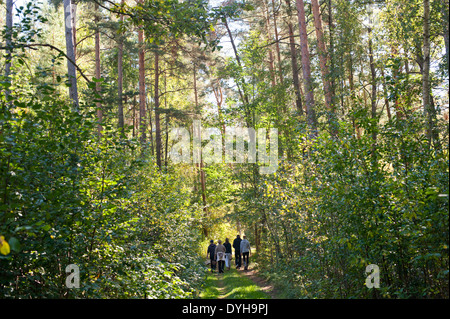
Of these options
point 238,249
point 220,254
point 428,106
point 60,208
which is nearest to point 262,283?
point 220,254

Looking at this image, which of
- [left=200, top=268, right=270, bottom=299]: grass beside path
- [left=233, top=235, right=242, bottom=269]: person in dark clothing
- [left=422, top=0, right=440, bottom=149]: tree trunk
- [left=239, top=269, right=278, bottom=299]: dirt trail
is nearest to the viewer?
[left=422, top=0, right=440, bottom=149]: tree trunk

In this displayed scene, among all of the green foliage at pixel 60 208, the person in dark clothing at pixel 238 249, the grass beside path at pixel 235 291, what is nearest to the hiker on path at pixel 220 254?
the person in dark clothing at pixel 238 249

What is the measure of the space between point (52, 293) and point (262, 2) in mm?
19394

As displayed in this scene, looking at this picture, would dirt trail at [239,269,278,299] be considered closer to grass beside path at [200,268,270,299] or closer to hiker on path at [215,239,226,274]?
grass beside path at [200,268,270,299]

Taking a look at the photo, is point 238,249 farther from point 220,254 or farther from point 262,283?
point 262,283

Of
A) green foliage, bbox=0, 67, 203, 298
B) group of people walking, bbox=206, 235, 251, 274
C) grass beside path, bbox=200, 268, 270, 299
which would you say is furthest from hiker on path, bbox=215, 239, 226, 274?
green foliage, bbox=0, 67, 203, 298

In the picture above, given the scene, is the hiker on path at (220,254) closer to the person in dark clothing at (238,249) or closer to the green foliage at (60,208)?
the person in dark clothing at (238,249)

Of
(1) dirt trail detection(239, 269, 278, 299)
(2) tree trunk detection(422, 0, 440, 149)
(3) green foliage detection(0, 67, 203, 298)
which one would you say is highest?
(2) tree trunk detection(422, 0, 440, 149)

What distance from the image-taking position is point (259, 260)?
1836 cm

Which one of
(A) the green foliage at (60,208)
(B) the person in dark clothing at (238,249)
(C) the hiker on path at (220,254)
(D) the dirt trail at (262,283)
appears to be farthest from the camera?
(B) the person in dark clothing at (238,249)

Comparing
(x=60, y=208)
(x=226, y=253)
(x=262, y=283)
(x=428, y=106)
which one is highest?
(x=428, y=106)

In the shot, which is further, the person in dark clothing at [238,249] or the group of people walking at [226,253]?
the person in dark clothing at [238,249]

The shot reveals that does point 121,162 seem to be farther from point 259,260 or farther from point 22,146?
point 259,260
